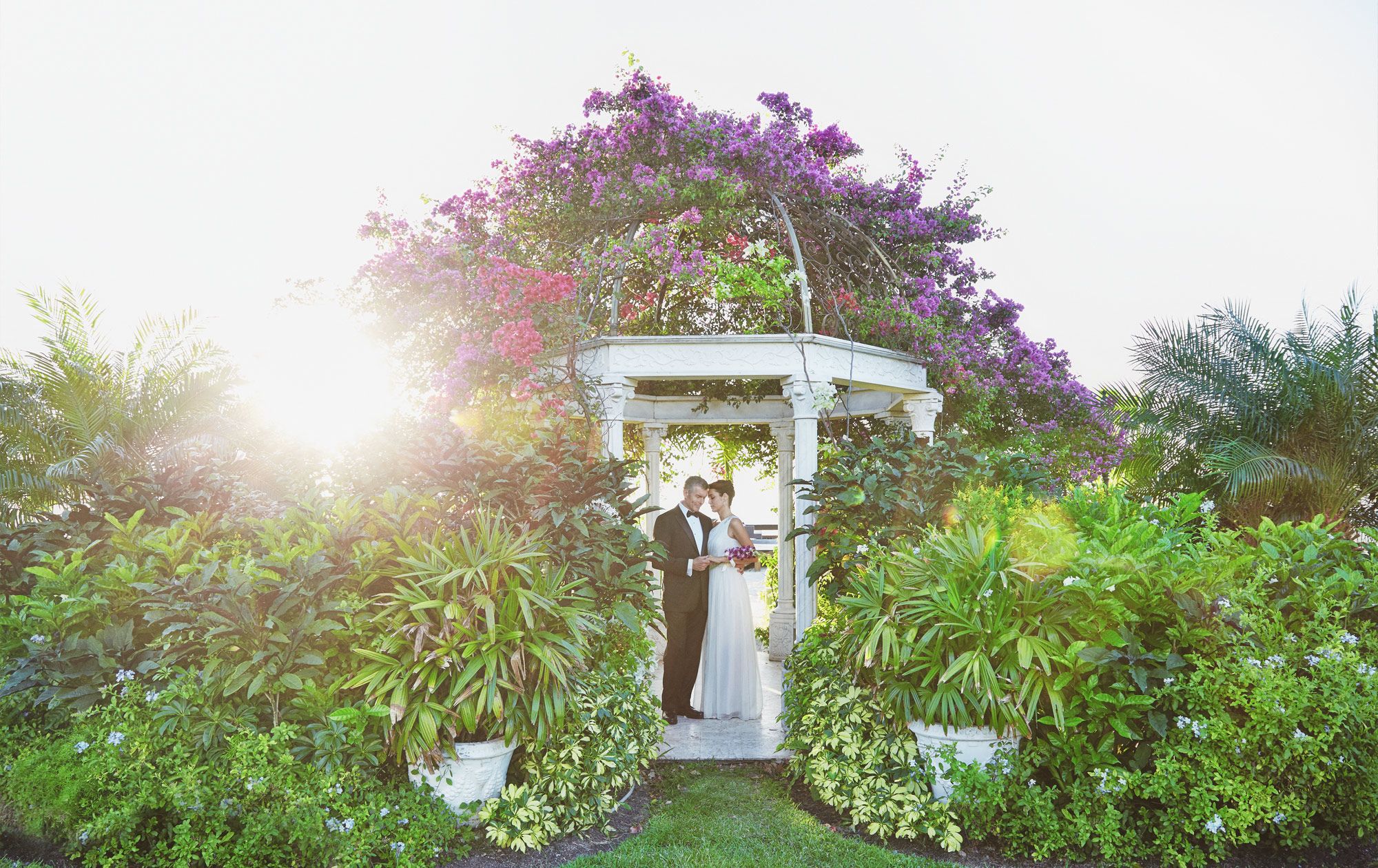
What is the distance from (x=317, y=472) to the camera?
19.9 feet

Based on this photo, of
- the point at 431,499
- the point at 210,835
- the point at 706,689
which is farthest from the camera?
the point at 706,689

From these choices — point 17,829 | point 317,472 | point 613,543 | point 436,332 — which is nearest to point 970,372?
point 613,543

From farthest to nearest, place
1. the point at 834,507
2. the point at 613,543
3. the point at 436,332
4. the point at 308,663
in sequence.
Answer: the point at 436,332, the point at 834,507, the point at 613,543, the point at 308,663

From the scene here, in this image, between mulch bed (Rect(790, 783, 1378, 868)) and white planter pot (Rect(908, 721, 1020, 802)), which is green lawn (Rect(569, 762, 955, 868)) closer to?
mulch bed (Rect(790, 783, 1378, 868))

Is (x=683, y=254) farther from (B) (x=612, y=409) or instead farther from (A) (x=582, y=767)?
(A) (x=582, y=767)

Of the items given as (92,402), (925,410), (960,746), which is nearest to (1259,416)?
(925,410)

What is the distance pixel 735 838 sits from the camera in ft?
13.6

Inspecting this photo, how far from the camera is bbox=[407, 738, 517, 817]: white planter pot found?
13.0ft

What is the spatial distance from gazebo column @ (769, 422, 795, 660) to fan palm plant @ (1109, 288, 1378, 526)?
4256 mm

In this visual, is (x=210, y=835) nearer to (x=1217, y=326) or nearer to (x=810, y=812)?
(x=810, y=812)

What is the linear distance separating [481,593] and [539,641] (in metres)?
0.36

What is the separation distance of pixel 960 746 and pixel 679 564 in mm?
2739

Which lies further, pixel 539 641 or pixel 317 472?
pixel 317 472

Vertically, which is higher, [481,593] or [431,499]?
[431,499]
